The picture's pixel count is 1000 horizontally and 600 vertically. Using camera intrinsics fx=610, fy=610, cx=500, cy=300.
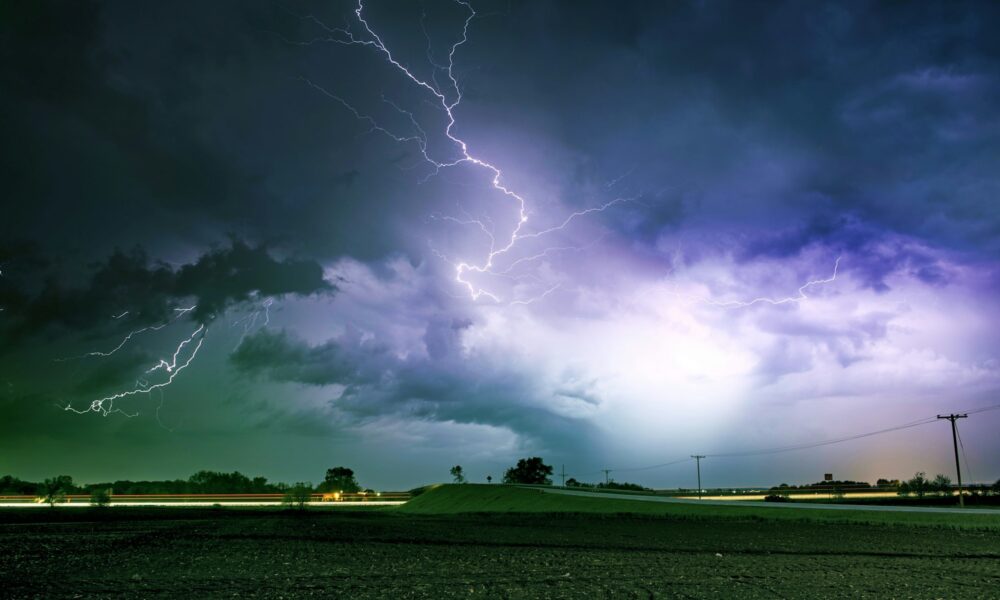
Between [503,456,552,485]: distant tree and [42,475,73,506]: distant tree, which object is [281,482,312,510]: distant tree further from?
[503,456,552,485]: distant tree

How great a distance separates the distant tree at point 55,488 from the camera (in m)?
54.7

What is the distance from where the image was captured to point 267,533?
2120 cm

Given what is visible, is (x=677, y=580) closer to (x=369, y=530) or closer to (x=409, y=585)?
(x=409, y=585)

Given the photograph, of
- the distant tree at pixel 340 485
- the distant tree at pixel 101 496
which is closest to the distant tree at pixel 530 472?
the distant tree at pixel 340 485

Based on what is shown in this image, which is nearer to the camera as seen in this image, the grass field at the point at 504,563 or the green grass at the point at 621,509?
the grass field at the point at 504,563

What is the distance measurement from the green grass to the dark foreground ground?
5740 millimetres

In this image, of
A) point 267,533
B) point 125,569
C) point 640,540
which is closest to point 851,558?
point 640,540

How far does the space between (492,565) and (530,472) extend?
85113 millimetres

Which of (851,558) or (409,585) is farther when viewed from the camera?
(851,558)

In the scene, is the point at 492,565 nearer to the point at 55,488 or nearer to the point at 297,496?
the point at 297,496

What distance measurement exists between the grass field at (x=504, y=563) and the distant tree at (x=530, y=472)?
237 ft

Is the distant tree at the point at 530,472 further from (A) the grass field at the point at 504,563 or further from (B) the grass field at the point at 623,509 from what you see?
(A) the grass field at the point at 504,563

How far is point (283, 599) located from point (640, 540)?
13522 millimetres

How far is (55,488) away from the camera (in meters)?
55.6
